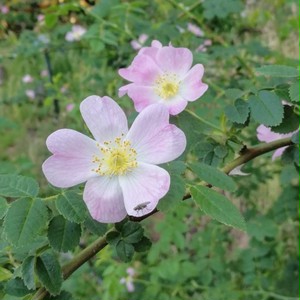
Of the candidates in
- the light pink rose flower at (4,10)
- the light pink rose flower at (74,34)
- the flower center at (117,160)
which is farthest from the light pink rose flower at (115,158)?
the light pink rose flower at (4,10)

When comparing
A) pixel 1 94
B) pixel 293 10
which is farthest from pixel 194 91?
pixel 1 94

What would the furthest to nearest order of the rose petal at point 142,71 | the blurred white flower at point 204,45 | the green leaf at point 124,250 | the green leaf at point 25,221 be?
1. the blurred white flower at point 204,45
2. the rose petal at point 142,71
3. the green leaf at point 124,250
4. the green leaf at point 25,221

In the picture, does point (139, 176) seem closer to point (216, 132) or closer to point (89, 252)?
point (89, 252)

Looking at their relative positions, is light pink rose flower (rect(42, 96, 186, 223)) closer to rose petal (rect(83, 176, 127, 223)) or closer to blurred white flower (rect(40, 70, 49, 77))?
rose petal (rect(83, 176, 127, 223))

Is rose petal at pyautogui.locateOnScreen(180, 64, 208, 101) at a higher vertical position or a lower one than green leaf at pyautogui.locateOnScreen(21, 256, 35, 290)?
higher

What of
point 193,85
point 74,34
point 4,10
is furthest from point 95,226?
point 4,10

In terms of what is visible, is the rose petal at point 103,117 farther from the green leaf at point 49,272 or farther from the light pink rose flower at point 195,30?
the light pink rose flower at point 195,30

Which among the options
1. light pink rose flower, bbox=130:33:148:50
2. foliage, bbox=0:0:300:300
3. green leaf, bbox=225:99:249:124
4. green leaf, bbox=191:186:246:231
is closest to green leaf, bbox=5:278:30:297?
foliage, bbox=0:0:300:300
